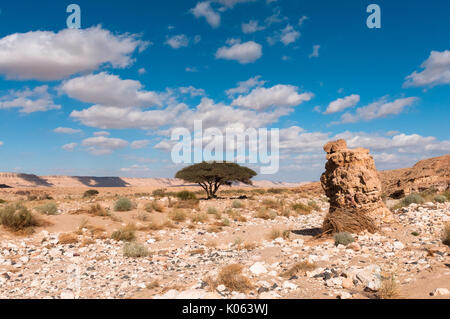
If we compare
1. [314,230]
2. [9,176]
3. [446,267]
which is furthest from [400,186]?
[9,176]

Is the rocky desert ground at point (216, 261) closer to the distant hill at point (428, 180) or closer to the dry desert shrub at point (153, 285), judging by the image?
the dry desert shrub at point (153, 285)

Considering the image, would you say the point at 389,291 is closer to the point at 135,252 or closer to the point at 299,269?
Result: the point at 299,269

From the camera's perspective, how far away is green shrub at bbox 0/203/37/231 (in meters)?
10.3

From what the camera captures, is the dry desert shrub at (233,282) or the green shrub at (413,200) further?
the green shrub at (413,200)

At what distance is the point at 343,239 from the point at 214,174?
2143 centimetres

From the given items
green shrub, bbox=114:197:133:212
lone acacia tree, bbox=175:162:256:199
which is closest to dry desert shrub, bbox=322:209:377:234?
green shrub, bbox=114:197:133:212

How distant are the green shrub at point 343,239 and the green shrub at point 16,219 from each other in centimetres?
1040

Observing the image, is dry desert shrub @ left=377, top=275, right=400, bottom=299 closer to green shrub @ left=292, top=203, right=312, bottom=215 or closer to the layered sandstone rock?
the layered sandstone rock

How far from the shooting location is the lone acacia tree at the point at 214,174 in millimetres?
29609

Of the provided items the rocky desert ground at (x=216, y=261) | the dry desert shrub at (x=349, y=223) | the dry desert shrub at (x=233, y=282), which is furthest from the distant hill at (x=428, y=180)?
the dry desert shrub at (x=233, y=282)
